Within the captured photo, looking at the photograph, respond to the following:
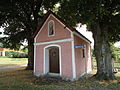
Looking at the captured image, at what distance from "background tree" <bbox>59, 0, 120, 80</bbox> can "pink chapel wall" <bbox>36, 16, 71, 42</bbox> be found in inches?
35.9

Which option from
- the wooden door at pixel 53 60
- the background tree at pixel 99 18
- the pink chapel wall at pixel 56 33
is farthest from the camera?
the wooden door at pixel 53 60

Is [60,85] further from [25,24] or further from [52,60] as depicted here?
[25,24]

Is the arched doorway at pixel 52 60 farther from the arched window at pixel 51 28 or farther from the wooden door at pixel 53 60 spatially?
the arched window at pixel 51 28

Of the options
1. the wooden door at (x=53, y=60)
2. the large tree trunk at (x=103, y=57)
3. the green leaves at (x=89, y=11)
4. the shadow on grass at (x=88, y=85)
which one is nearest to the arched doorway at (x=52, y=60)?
the wooden door at (x=53, y=60)

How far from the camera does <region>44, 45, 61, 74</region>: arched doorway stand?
10633mm

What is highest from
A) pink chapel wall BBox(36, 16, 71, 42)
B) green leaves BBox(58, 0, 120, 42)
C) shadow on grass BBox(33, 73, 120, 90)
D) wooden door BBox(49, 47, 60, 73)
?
green leaves BBox(58, 0, 120, 42)

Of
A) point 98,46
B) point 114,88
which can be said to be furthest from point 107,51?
point 114,88

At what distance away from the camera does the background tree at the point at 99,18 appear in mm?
7529

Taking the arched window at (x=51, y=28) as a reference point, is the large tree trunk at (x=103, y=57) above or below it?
below

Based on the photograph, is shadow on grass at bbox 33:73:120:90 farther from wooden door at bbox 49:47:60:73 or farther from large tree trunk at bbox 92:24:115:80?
wooden door at bbox 49:47:60:73

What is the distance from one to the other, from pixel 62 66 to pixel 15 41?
9.25 m

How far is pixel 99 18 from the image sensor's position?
28.3ft

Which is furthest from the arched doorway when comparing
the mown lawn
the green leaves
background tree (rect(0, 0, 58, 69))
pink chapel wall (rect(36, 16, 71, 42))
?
background tree (rect(0, 0, 58, 69))

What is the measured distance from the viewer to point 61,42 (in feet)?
31.3
